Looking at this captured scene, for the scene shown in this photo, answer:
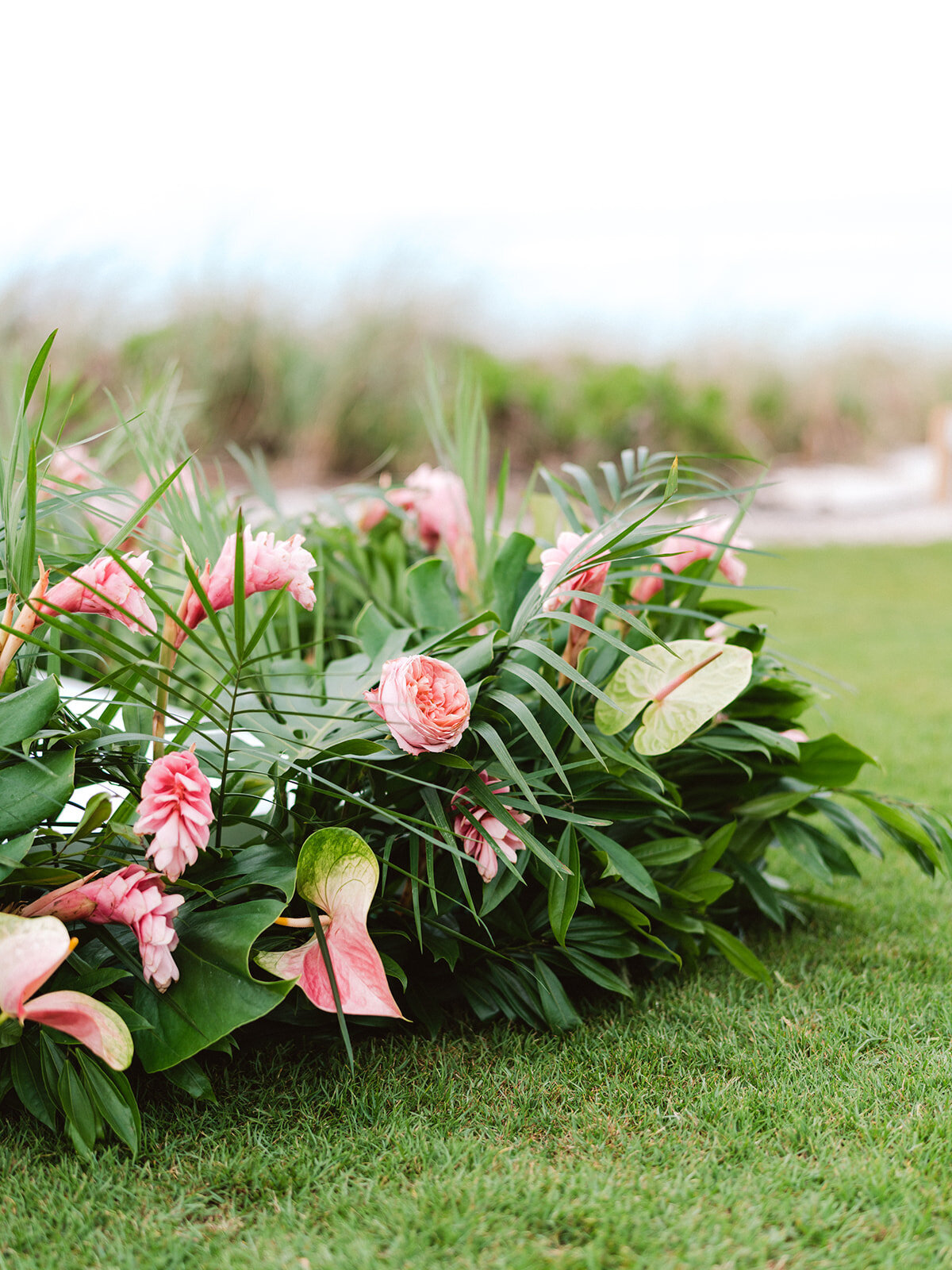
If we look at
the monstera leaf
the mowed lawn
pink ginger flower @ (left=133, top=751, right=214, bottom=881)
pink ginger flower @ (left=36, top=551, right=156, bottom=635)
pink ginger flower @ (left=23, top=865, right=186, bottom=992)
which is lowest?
the mowed lawn

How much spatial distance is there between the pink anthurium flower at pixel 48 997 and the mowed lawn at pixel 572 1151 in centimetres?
15

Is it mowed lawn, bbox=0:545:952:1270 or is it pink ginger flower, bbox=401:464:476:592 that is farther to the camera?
→ pink ginger flower, bbox=401:464:476:592

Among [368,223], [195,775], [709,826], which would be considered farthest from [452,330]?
[195,775]

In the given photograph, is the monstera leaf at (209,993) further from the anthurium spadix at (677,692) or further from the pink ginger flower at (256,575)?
the anthurium spadix at (677,692)

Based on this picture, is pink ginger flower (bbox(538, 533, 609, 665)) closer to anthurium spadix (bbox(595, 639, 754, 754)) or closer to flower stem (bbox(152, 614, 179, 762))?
anthurium spadix (bbox(595, 639, 754, 754))

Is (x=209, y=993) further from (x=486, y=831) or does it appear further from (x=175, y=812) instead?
(x=486, y=831)

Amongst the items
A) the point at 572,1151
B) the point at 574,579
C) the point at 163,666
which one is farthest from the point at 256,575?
the point at 572,1151

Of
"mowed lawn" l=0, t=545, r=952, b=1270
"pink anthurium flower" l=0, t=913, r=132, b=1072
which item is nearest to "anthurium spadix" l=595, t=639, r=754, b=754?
"mowed lawn" l=0, t=545, r=952, b=1270

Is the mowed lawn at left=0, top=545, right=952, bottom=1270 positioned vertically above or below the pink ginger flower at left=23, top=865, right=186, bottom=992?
below

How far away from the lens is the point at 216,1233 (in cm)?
96

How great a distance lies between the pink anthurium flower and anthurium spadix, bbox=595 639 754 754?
0.63 meters

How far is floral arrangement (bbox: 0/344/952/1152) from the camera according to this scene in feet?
3.42

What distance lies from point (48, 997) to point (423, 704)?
42 centimetres

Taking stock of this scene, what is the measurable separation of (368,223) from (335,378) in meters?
1.70
